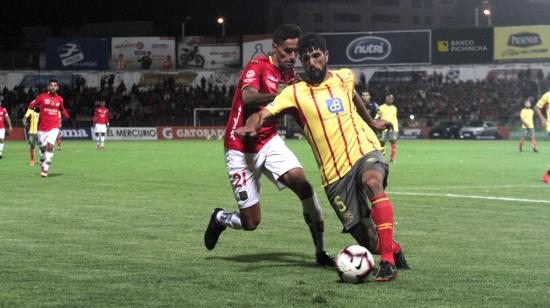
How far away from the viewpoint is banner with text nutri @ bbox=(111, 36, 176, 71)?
67.1m

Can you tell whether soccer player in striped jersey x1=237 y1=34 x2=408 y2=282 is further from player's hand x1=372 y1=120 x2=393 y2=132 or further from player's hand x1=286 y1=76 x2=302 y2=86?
player's hand x1=286 y1=76 x2=302 y2=86

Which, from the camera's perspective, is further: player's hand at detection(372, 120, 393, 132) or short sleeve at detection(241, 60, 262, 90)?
short sleeve at detection(241, 60, 262, 90)

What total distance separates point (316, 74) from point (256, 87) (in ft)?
2.81

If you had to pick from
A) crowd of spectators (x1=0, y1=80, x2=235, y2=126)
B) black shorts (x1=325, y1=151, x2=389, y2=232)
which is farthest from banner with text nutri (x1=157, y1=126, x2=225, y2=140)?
black shorts (x1=325, y1=151, x2=389, y2=232)

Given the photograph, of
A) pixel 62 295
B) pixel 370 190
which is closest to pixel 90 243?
pixel 62 295

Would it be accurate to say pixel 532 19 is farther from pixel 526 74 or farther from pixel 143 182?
pixel 143 182

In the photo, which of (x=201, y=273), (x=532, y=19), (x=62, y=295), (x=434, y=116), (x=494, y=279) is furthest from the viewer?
(x=532, y=19)

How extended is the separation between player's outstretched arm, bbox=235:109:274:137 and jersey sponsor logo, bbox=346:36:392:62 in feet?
188

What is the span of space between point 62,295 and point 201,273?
153 cm

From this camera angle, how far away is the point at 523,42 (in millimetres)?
60938

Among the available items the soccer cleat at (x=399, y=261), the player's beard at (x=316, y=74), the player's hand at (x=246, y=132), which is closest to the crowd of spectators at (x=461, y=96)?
the soccer cleat at (x=399, y=261)

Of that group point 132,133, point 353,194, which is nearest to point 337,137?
point 353,194

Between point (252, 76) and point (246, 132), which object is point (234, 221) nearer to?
point (252, 76)

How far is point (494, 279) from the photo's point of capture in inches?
289
